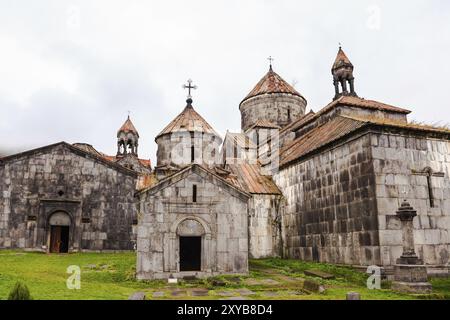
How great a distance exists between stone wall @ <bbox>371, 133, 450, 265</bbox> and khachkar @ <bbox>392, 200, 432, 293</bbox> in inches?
58.2

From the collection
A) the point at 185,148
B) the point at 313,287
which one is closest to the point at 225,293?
the point at 313,287

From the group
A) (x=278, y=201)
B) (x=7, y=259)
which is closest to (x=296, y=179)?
(x=278, y=201)

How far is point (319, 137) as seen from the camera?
17.6m

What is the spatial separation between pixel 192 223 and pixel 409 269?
6668 millimetres

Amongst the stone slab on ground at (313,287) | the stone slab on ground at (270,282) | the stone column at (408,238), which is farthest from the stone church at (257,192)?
the stone slab on ground at (313,287)

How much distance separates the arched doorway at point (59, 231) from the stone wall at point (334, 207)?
1166 cm

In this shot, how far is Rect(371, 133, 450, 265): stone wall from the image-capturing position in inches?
481

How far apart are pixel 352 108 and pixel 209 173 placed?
9688mm

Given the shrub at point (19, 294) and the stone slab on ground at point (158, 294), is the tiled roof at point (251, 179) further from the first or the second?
the shrub at point (19, 294)

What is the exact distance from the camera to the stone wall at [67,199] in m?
18.8

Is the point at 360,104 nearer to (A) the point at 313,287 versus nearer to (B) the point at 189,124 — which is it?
(B) the point at 189,124

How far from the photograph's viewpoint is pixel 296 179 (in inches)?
705
